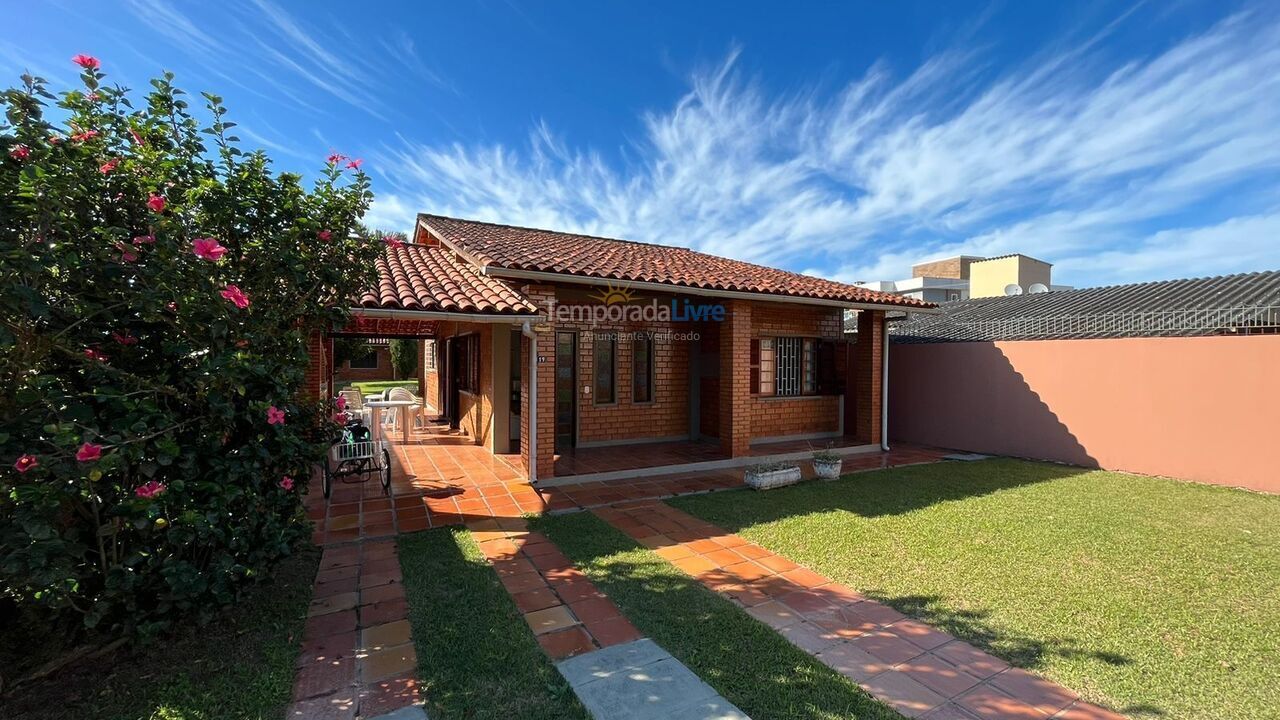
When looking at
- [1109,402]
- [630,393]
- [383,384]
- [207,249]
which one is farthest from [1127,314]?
[383,384]

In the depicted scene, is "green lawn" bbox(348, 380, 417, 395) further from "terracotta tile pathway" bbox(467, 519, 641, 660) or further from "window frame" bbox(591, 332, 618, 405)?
"terracotta tile pathway" bbox(467, 519, 641, 660)

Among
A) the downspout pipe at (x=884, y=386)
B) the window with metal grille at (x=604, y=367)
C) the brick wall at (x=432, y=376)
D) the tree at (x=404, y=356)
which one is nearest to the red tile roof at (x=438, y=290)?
the window with metal grille at (x=604, y=367)

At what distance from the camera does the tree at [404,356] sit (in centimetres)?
3216

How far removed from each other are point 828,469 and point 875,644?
5681mm

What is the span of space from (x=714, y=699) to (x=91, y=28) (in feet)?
29.7

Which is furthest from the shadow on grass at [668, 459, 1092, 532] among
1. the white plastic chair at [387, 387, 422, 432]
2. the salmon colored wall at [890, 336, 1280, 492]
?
the white plastic chair at [387, 387, 422, 432]

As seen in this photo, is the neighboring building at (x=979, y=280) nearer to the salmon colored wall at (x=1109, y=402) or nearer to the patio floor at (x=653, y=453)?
the salmon colored wall at (x=1109, y=402)

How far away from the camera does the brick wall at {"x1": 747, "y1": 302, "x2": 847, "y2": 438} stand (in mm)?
12562

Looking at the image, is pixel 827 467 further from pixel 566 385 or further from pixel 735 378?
pixel 566 385

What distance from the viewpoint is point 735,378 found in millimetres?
10523

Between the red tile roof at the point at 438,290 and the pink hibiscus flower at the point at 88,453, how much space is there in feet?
12.1

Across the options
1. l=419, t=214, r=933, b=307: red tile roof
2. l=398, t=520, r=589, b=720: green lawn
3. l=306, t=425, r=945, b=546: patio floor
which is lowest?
l=398, t=520, r=589, b=720: green lawn

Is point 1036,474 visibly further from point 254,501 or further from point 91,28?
point 91,28

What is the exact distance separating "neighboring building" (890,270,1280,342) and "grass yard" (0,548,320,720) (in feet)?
48.0
